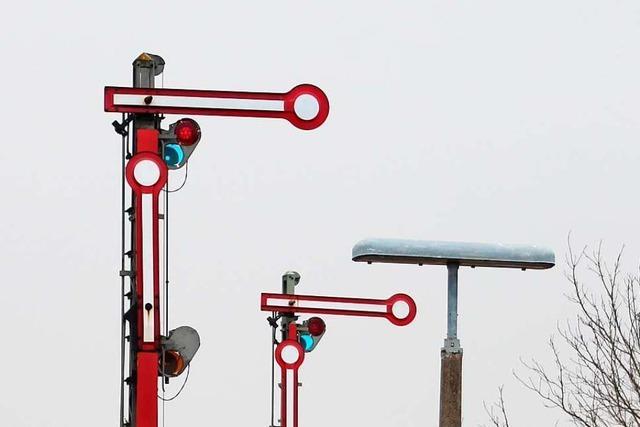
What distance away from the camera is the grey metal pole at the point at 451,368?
10047 mm

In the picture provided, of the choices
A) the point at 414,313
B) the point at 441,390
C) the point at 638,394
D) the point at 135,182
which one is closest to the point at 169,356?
the point at 135,182

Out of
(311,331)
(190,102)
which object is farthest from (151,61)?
(311,331)

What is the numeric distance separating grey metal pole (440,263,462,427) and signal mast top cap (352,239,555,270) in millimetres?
129

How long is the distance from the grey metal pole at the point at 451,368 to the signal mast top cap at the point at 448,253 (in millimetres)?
129

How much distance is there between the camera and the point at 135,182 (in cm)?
954

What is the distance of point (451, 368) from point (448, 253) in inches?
30.5

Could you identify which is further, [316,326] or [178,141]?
[316,326]

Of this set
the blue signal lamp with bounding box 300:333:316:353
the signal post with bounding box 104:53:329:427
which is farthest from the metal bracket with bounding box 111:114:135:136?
the blue signal lamp with bounding box 300:333:316:353

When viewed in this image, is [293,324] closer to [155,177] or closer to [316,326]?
[316,326]

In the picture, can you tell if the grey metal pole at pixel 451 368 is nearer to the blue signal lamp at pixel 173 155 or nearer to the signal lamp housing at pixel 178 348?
the signal lamp housing at pixel 178 348

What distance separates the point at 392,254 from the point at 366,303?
786cm

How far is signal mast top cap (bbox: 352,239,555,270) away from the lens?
1043 centimetres

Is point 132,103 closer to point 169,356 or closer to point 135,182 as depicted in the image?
point 135,182

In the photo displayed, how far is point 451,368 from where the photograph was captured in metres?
10.2
